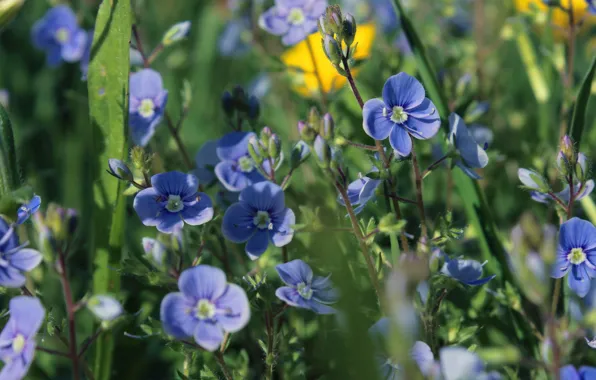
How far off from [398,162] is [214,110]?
1.66 meters

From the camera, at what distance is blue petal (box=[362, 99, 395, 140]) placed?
138 cm

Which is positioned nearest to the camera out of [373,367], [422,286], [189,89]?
[373,367]

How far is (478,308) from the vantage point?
1719mm

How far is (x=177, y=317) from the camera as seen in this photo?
4.06 feet

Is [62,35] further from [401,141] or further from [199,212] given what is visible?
[401,141]

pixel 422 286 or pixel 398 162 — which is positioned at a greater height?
pixel 398 162

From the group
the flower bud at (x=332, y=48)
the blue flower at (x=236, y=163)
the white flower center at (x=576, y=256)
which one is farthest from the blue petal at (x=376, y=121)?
the white flower center at (x=576, y=256)

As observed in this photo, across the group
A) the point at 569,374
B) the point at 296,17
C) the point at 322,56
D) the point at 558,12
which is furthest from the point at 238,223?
the point at 558,12

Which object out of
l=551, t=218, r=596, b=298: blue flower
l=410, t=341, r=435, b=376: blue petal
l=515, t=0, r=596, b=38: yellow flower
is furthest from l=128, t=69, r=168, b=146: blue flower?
l=515, t=0, r=596, b=38: yellow flower

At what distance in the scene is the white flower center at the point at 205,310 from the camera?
1.26 metres

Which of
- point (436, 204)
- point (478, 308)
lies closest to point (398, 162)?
point (478, 308)

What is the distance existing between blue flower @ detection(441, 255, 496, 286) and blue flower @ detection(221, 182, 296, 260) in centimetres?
35

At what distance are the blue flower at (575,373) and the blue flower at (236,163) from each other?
83cm

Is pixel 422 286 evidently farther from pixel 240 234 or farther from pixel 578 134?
pixel 578 134
